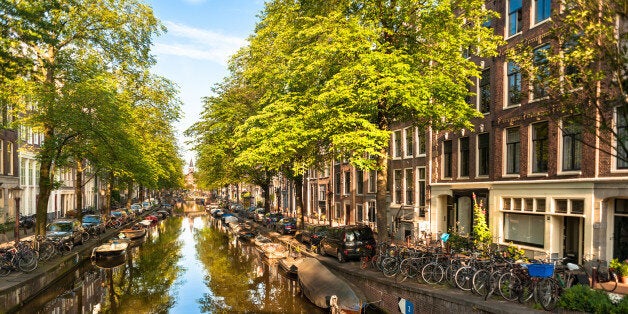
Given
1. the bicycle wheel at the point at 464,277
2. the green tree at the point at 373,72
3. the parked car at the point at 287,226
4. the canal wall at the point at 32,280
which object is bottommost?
the parked car at the point at 287,226

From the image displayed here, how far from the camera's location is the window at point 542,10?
71.9 ft

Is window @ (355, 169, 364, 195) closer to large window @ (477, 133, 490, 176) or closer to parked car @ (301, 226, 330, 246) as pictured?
parked car @ (301, 226, 330, 246)

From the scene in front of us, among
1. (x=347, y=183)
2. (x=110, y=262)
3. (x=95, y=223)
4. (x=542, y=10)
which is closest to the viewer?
(x=542, y=10)

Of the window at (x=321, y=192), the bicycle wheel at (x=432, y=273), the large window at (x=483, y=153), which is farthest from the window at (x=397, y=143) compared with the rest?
the bicycle wheel at (x=432, y=273)

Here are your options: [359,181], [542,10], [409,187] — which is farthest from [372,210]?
[542,10]

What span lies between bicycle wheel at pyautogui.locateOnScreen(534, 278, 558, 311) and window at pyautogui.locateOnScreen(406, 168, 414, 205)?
2171 cm

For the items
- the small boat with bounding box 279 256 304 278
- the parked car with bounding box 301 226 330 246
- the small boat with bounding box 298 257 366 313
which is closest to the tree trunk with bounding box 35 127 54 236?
the small boat with bounding box 279 256 304 278

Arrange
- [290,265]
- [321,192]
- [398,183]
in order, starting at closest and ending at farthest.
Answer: [290,265]
[398,183]
[321,192]

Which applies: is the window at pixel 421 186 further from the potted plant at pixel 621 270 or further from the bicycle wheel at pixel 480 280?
the bicycle wheel at pixel 480 280

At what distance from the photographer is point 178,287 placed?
77.5 ft

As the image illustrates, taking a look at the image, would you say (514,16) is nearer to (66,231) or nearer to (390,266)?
Answer: (390,266)

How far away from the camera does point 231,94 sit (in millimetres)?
39250

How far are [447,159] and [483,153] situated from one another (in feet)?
12.9

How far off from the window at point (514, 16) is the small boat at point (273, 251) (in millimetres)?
19834
